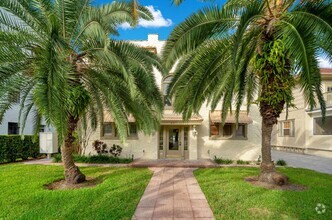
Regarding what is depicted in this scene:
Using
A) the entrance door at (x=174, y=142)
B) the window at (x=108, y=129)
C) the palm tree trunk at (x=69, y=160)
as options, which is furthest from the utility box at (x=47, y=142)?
the palm tree trunk at (x=69, y=160)

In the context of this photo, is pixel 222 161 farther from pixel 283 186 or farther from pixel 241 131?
pixel 283 186

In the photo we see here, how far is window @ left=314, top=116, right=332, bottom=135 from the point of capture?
92.9 feet

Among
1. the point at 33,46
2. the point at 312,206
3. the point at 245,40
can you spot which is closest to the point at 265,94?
the point at 245,40

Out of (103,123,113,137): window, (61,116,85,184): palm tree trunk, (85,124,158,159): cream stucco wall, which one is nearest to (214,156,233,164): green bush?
(85,124,158,159): cream stucco wall

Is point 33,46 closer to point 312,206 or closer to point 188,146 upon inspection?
point 312,206

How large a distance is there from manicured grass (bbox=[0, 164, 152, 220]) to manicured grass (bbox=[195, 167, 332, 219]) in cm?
328

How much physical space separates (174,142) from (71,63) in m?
12.8

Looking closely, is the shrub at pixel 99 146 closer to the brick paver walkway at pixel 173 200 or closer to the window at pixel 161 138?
the window at pixel 161 138

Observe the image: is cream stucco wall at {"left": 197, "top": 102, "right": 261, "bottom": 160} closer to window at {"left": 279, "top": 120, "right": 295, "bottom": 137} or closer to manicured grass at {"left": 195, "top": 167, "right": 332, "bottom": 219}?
manicured grass at {"left": 195, "top": 167, "right": 332, "bottom": 219}

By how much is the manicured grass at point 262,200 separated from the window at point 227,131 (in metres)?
8.18

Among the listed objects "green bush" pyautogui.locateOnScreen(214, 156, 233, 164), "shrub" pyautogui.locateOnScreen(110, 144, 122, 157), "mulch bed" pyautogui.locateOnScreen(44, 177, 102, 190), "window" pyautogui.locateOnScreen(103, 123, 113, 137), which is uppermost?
"window" pyautogui.locateOnScreen(103, 123, 113, 137)

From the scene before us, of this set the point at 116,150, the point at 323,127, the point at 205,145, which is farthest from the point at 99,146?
the point at 323,127

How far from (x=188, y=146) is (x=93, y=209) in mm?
13699

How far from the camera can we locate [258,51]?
36.7ft
